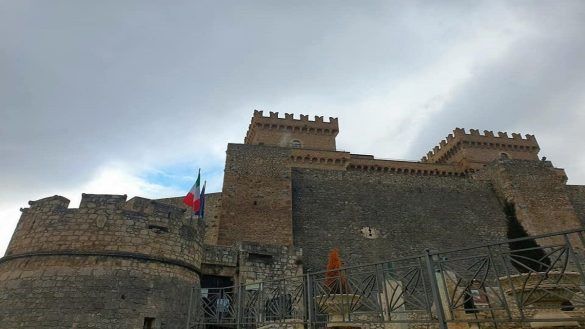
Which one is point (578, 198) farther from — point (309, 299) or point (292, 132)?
point (309, 299)

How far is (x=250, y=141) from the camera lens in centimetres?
3189

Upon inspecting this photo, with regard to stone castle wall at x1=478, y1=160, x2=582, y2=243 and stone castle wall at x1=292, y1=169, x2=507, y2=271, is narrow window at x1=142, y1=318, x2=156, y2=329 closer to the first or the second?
stone castle wall at x1=292, y1=169, x2=507, y2=271

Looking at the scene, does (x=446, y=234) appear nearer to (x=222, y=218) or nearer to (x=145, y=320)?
(x=222, y=218)

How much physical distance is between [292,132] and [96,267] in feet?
76.4

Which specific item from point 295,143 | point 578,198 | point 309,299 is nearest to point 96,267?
point 309,299

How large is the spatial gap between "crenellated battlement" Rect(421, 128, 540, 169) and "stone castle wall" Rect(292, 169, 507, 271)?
6.99 meters

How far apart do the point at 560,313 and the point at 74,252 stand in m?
9.47

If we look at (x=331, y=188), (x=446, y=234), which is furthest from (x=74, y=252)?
(x=446, y=234)

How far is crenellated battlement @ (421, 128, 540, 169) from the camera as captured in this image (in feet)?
103

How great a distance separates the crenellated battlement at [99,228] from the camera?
28.6ft

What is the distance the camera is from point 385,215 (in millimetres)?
20859

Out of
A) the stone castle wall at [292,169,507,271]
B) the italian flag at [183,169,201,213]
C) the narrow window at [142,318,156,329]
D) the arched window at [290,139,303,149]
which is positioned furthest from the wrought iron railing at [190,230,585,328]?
the arched window at [290,139,303,149]

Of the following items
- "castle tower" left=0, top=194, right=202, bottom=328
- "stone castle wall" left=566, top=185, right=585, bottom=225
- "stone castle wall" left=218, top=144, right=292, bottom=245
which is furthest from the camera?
"stone castle wall" left=566, top=185, right=585, bottom=225

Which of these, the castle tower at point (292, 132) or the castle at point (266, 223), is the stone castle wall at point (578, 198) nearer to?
the castle at point (266, 223)
